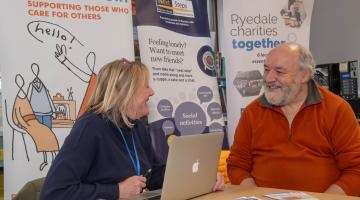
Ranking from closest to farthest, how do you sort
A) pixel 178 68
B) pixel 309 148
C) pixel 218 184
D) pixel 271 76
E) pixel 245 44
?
1. pixel 218 184
2. pixel 309 148
3. pixel 271 76
4. pixel 178 68
5. pixel 245 44

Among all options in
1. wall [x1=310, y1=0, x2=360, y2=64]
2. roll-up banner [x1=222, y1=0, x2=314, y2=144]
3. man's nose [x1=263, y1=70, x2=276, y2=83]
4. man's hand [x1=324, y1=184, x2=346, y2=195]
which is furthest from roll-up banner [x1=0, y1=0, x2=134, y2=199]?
wall [x1=310, y1=0, x2=360, y2=64]

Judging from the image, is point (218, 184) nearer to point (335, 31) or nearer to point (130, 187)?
point (130, 187)

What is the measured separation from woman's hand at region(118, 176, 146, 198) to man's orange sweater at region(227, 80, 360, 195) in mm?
843

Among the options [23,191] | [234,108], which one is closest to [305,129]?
[23,191]

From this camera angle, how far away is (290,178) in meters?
2.40

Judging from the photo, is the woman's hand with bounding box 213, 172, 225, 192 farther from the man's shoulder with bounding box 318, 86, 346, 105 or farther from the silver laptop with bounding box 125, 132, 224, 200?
the man's shoulder with bounding box 318, 86, 346, 105

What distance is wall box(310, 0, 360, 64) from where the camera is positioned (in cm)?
587

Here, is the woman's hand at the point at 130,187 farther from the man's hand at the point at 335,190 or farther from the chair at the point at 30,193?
the man's hand at the point at 335,190

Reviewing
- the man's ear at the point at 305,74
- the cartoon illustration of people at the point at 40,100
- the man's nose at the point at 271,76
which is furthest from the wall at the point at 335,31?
the cartoon illustration of people at the point at 40,100

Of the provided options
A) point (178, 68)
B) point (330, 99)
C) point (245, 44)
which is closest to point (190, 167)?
point (330, 99)

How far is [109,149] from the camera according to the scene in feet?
6.29

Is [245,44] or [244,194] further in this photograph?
[245,44]

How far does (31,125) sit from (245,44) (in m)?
2.14

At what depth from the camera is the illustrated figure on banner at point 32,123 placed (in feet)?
9.44
